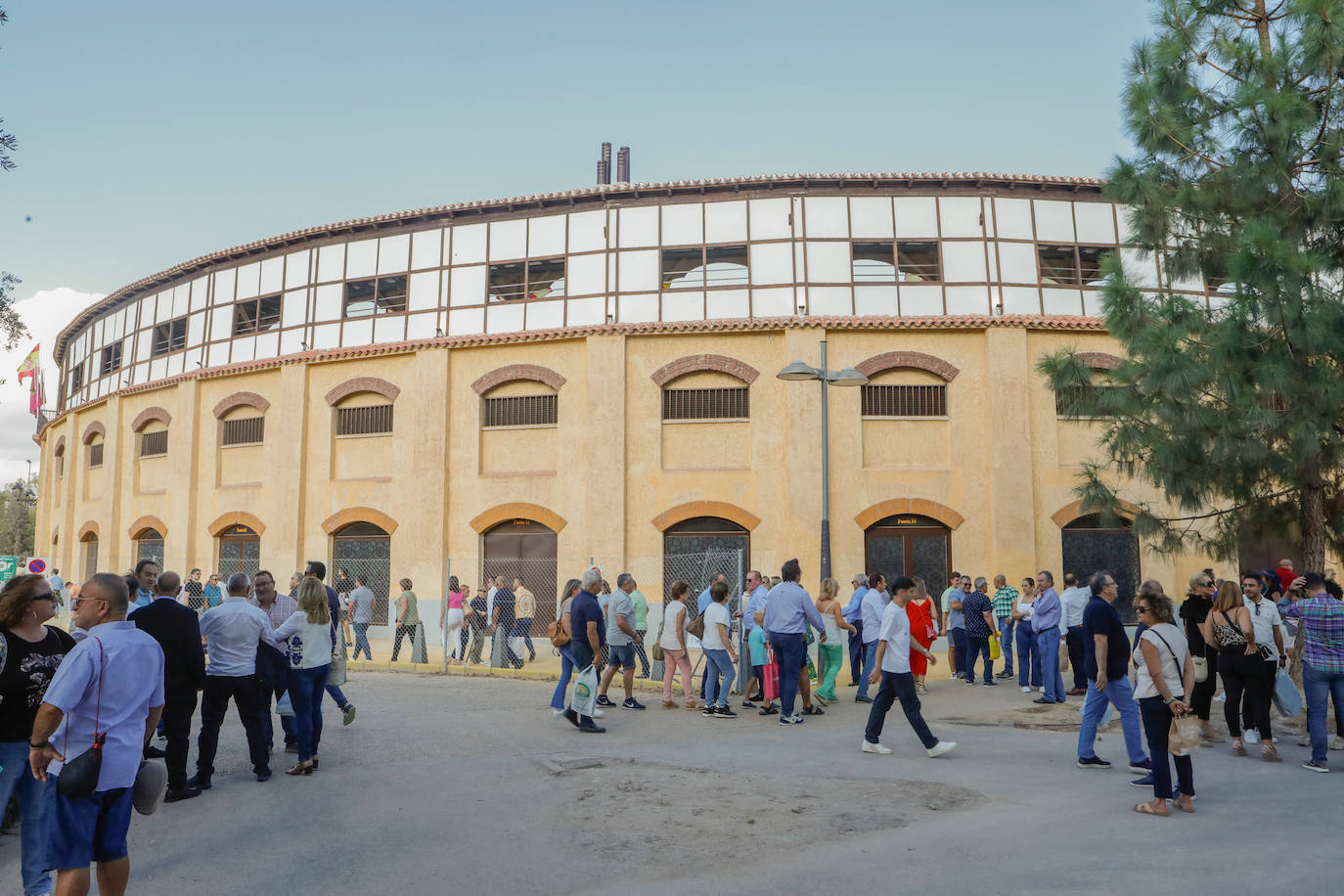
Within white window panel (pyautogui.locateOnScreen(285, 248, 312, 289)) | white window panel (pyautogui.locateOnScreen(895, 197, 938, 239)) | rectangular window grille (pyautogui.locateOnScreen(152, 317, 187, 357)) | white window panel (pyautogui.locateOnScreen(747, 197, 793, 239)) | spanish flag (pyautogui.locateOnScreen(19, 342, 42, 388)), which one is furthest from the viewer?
spanish flag (pyautogui.locateOnScreen(19, 342, 42, 388))

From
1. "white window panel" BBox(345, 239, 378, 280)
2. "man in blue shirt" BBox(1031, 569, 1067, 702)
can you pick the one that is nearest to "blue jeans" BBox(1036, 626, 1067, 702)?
"man in blue shirt" BBox(1031, 569, 1067, 702)

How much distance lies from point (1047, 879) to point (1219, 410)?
988 centimetres

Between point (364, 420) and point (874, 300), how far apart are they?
12.5 m

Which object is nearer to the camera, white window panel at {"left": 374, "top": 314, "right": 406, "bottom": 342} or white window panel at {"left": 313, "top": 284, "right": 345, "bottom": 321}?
white window panel at {"left": 374, "top": 314, "right": 406, "bottom": 342}

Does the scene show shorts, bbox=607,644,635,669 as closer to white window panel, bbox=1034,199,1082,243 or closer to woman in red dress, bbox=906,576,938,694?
woman in red dress, bbox=906,576,938,694

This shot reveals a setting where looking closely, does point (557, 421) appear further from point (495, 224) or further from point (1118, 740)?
point (1118, 740)

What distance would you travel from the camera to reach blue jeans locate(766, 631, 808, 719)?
1091 centimetres

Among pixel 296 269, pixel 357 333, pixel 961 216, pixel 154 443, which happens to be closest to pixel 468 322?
pixel 357 333

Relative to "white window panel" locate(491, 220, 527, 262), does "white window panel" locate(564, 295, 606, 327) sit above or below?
below

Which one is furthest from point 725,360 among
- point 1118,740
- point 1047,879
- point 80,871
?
point 80,871

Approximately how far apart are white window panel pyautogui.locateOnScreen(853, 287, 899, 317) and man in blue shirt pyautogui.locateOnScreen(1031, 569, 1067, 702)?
9.80 meters

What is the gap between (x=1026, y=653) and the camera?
14148mm

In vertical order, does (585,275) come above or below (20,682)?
above

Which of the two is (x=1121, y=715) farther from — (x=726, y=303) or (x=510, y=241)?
(x=510, y=241)
